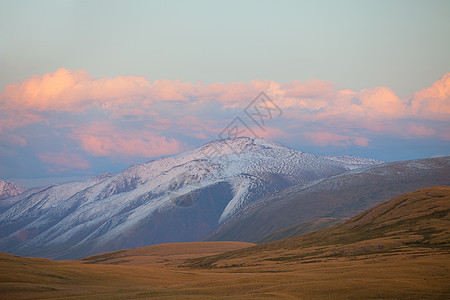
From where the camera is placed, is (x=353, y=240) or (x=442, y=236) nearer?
(x=442, y=236)

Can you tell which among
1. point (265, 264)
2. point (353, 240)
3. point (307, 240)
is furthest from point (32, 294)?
point (307, 240)

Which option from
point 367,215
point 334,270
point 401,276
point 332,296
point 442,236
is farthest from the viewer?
point 367,215

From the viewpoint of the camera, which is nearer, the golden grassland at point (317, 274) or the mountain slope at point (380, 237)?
the golden grassland at point (317, 274)

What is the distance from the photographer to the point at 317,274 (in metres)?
78.3

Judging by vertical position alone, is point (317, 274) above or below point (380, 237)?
above

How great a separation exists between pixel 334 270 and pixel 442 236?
49.3 m

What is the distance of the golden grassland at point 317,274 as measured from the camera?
6222 centimetres

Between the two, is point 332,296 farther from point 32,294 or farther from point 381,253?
point 381,253

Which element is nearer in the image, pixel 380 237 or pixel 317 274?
pixel 317 274

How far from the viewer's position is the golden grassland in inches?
2450

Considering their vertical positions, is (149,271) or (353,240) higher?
(149,271)

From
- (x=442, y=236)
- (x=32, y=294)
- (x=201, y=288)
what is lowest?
(x=442, y=236)

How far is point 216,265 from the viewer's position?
489ft

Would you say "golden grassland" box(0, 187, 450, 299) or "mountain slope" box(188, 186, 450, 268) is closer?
"golden grassland" box(0, 187, 450, 299)
